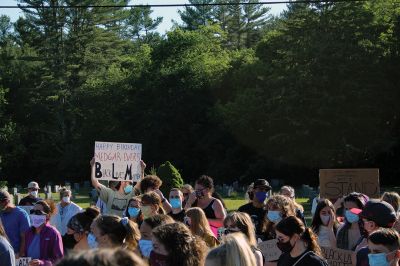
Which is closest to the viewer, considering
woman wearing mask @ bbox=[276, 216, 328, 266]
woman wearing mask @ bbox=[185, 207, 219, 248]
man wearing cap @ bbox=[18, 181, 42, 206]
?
woman wearing mask @ bbox=[276, 216, 328, 266]

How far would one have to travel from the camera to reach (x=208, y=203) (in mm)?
9703

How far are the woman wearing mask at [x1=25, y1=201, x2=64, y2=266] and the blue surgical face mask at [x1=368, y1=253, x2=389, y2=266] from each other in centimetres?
361

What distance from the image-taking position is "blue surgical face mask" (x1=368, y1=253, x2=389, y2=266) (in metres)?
5.91

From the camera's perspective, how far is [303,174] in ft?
167

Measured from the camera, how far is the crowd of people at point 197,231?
491cm

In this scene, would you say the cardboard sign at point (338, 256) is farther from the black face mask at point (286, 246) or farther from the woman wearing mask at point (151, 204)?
the woman wearing mask at point (151, 204)

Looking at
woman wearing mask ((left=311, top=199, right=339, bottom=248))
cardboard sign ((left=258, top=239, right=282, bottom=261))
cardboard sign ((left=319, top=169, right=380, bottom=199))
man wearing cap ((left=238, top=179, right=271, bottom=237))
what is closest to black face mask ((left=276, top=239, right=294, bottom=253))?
cardboard sign ((left=258, top=239, right=282, bottom=261))

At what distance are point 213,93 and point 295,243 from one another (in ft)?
175

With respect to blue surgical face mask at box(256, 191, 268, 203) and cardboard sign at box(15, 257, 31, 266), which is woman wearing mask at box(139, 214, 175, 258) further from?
blue surgical face mask at box(256, 191, 268, 203)

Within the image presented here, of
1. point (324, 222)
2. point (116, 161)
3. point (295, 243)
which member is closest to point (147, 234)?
point (295, 243)

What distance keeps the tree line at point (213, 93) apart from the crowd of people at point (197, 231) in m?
35.7

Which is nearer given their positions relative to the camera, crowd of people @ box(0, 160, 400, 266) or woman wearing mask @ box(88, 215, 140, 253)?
crowd of people @ box(0, 160, 400, 266)

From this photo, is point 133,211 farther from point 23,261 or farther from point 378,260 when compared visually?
point 378,260

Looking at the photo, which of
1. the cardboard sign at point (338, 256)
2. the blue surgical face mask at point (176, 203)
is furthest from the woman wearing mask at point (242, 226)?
the blue surgical face mask at point (176, 203)
